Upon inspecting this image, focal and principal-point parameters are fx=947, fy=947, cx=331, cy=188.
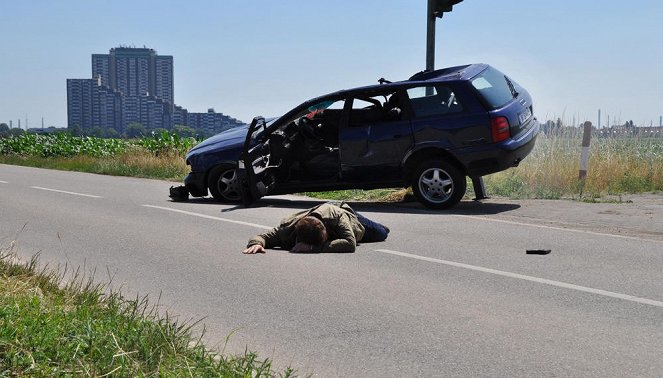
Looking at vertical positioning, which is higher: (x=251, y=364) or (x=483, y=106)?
(x=483, y=106)

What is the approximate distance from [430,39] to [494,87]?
2.60 m

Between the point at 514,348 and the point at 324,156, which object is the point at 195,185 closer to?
the point at 324,156

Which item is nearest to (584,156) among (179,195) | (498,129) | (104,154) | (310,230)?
(498,129)

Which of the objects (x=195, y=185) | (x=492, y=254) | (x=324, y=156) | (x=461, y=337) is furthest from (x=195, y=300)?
(x=195, y=185)

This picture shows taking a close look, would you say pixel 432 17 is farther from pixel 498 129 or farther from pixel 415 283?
pixel 415 283

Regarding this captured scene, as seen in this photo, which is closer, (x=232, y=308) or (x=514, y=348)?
(x=514, y=348)

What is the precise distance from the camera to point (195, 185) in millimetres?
16297

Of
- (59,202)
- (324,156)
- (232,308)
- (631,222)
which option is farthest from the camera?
(59,202)

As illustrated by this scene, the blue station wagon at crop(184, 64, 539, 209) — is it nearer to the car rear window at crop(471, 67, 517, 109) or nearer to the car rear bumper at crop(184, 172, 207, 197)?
the car rear window at crop(471, 67, 517, 109)

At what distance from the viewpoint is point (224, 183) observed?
15836 mm

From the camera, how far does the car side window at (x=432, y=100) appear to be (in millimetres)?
13789

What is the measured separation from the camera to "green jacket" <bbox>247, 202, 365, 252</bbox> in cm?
961

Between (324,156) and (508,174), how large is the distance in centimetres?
491

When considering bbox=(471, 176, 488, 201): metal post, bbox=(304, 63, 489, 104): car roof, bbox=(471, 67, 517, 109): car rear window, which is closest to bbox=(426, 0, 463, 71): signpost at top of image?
bbox=(304, 63, 489, 104): car roof
